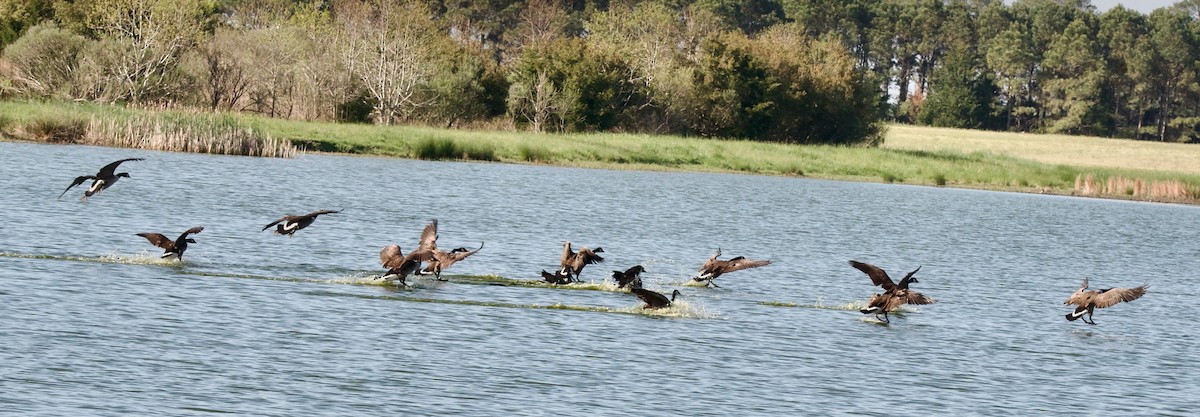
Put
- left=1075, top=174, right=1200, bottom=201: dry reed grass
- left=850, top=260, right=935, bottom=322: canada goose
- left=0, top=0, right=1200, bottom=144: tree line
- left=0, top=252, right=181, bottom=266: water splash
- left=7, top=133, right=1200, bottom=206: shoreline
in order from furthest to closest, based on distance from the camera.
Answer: left=1075, top=174, right=1200, bottom=201: dry reed grass < left=0, top=0, right=1200, bottom=144: tree line < left=7, top=133, right=1200, bottom=206: shoreline < left=0, top=252, right=181, bottom=266: water splash < left=850, top=260, right=935, bottom=322: canada goose

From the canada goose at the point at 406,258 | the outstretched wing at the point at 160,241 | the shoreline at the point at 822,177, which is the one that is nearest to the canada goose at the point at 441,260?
the canada goose at the point at 406,258

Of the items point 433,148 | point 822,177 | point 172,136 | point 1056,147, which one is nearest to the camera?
point 172,136

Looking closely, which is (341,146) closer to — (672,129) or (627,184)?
(627,184)

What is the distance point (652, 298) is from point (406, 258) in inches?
167

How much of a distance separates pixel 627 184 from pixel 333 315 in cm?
4458

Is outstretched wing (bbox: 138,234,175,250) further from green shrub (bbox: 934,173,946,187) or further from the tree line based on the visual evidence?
green shrub (bbox: 934,173,946,187)

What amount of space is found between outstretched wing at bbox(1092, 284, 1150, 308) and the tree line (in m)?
57.9

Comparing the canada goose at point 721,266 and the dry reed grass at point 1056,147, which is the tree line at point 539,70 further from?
the canada goose at point 721,266

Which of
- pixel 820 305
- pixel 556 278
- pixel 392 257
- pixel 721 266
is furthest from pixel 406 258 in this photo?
pixel 820 305

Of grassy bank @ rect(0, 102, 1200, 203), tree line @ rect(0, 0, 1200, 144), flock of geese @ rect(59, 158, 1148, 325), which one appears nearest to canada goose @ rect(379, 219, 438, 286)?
flock of geese @ rect(59, 158, 1148, 325)

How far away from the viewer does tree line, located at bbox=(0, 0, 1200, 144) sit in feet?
262

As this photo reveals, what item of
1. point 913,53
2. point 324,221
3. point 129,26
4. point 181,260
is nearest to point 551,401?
point 181,260

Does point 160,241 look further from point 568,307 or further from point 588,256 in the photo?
point 588,256

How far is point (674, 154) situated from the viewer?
276ft
